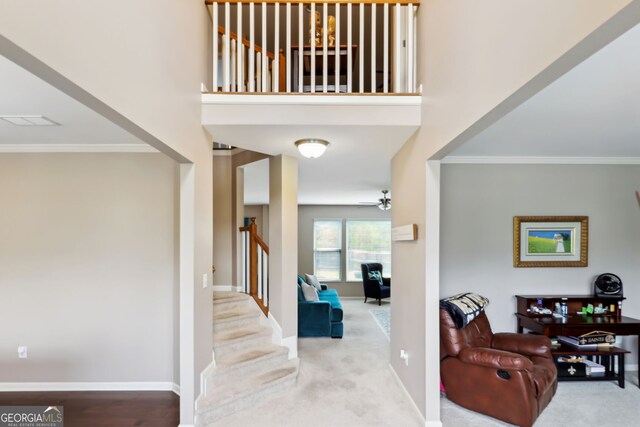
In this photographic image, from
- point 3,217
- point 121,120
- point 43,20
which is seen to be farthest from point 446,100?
point 3,217

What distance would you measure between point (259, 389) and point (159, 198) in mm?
2132

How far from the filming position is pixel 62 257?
11.6 feet

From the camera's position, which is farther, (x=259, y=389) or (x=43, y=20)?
(x=259, y=389)

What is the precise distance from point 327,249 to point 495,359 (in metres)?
6.64

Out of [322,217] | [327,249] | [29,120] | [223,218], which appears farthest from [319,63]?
[327,249]

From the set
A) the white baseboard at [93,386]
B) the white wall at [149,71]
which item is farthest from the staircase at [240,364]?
the white baseboard at [93,386]

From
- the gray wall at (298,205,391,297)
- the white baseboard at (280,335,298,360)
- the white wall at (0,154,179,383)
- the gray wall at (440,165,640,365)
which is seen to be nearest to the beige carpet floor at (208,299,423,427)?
the white baseboard at (280,335,298,360)

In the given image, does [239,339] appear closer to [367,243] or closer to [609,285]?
[609,285]

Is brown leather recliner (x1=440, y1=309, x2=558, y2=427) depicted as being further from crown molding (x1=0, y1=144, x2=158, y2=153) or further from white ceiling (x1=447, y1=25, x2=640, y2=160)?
crown molding (x1=0, y1=144, x2=158, y2=153)

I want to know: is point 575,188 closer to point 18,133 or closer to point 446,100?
point 446,100

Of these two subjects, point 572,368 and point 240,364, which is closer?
point 240,364

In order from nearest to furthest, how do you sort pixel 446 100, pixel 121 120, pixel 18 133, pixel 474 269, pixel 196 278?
pixel 121 120 → pixel 446 100 → pixel 196 278 → pixel 18 133 → pixel 474 269

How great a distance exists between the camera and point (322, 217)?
9.44 m

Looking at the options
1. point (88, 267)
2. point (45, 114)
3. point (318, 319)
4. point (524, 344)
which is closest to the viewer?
point (45, 114)
